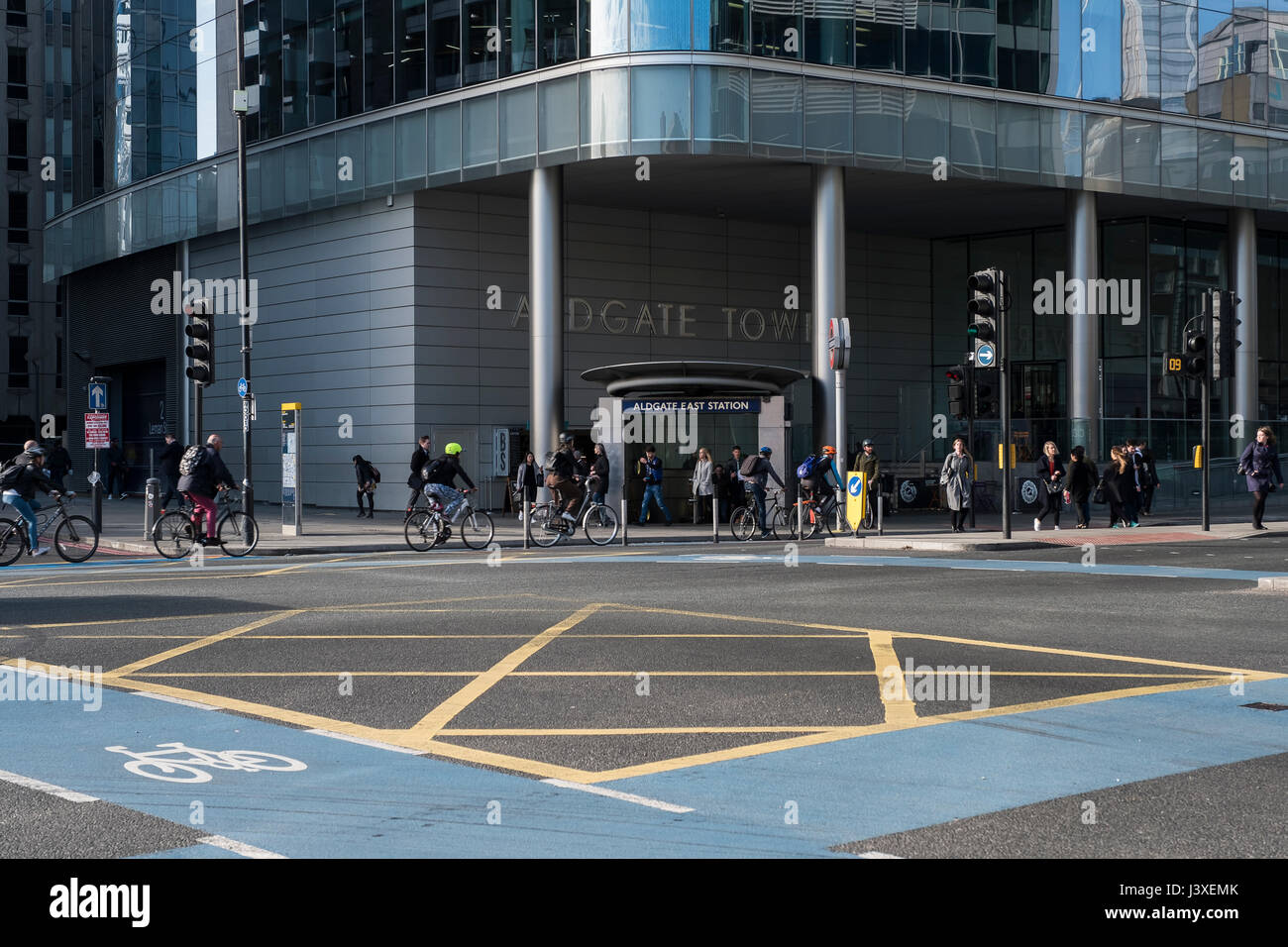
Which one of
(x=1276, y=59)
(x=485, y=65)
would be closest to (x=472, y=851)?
(x=485, y=65)

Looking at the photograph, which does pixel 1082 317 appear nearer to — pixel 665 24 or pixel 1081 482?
pixel 1081 482

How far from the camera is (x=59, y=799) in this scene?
640cm

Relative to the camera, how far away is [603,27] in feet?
111

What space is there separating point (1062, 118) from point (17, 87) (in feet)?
179

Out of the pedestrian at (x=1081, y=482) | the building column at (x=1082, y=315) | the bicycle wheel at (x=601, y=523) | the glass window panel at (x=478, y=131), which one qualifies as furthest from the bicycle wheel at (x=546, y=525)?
the building column at (x=1082, y=315)

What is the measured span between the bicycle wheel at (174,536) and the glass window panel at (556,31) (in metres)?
16.5

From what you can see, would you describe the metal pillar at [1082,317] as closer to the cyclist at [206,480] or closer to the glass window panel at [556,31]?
the glass window panel at [556,31]

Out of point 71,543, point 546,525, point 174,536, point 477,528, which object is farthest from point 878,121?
point 71,543

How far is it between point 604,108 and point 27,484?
56.2 feet

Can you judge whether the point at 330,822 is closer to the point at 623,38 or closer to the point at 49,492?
the point at 49,492

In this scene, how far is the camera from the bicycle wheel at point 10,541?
67.9 feet

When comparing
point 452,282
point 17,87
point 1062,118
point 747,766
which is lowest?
point 747,766
